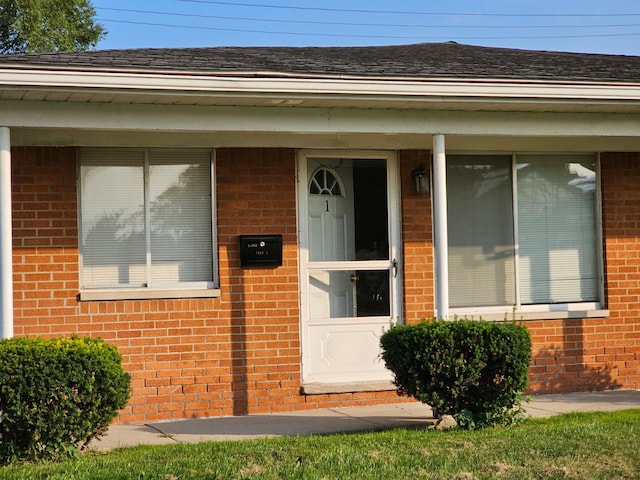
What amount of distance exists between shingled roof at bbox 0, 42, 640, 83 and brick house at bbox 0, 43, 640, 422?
0.21ft

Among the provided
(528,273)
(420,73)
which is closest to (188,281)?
(420,73)

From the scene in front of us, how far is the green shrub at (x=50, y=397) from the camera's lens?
23.8 feet

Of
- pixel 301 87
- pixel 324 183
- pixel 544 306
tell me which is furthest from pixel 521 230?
pixel 301 87

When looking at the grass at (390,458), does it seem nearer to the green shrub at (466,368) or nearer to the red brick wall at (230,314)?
the green shrub at (466,368)

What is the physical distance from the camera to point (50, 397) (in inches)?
288

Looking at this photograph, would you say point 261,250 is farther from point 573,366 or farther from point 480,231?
point 573,366

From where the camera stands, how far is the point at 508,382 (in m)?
8.56

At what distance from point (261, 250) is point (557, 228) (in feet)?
11.6

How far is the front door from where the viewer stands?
415 inches

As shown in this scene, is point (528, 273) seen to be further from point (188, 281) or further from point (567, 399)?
point (188, 281)

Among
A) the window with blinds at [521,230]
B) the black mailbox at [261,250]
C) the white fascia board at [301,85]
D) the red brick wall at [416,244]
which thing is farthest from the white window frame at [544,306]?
the black mailbox at [261,250]

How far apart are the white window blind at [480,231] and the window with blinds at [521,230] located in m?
0.01

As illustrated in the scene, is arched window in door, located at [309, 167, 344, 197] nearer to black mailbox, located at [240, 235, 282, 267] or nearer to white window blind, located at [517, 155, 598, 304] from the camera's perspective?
black mailbox, located at [240, 235, 282, 267]

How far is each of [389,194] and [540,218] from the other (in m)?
1.87
